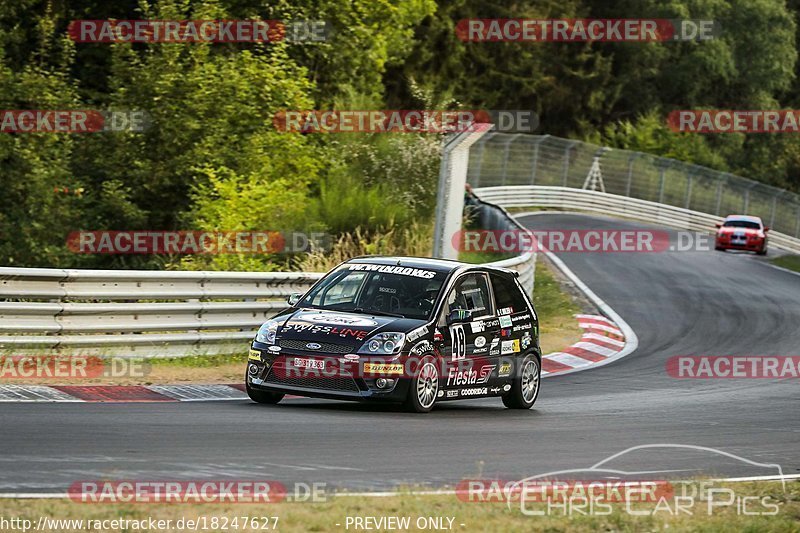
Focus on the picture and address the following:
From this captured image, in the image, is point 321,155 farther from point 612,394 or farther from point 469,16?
point 469,16

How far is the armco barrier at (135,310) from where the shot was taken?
44.8 feet

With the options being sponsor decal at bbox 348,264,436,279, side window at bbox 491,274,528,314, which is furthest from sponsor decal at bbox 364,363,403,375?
side window at bbox 491,274,528,314

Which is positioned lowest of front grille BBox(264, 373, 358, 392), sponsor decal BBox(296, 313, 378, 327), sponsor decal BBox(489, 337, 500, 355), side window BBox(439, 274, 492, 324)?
front grille BBox(264, 373, 358, 392)

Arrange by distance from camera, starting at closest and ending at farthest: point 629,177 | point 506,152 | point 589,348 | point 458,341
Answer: point 458,341 < point 589,348 < point 506,152 < point 629,177

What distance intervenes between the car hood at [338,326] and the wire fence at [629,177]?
126 ft

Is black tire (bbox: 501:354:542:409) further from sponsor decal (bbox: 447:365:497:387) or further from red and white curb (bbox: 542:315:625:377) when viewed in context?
red and white curb (bbox: 542:315:625:377)

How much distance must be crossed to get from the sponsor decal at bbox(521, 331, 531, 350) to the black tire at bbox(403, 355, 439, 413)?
175 centimetres

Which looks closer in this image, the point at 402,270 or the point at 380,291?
the point at 380,291

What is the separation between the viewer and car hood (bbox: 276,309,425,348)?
1202cm

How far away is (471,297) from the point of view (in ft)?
43.8

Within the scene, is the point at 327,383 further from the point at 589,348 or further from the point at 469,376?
the point at 589,348

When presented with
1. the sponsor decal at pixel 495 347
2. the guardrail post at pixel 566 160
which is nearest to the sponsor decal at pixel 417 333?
the sponsor decal at pixel 495 347

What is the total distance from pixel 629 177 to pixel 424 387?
146ft

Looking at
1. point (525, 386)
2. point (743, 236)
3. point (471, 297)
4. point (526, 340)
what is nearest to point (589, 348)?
point (526, 340)
